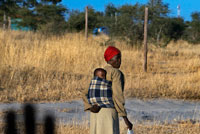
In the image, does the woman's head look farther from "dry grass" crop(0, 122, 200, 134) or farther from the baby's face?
"dry grass" crop(0, 122, 200, 134)

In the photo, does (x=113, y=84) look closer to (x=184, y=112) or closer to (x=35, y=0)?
(x=184, y=112)

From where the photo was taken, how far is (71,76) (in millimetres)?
10289

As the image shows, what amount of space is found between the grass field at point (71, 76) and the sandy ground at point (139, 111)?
41cm

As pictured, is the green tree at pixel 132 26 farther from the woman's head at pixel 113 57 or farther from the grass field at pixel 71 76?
the woman's head at pixel 113 57

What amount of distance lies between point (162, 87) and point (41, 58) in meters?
4.47

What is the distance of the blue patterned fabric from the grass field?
2.05 m

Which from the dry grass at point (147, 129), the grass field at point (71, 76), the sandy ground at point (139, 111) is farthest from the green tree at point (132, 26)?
the dry grass at point (147, 129)

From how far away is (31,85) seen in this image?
29.6 feet

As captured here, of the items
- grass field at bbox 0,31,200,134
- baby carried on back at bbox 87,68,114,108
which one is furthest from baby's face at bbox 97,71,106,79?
grass field at bbox 0,31,200,134

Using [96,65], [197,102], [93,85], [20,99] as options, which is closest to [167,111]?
[197,102]

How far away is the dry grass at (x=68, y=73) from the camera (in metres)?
8.55

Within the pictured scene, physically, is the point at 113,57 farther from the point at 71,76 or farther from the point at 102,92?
the point at 71,76

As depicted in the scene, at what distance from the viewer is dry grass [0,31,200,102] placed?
28.1 ft

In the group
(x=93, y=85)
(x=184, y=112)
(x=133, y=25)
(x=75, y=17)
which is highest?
(x=75, y=17)
